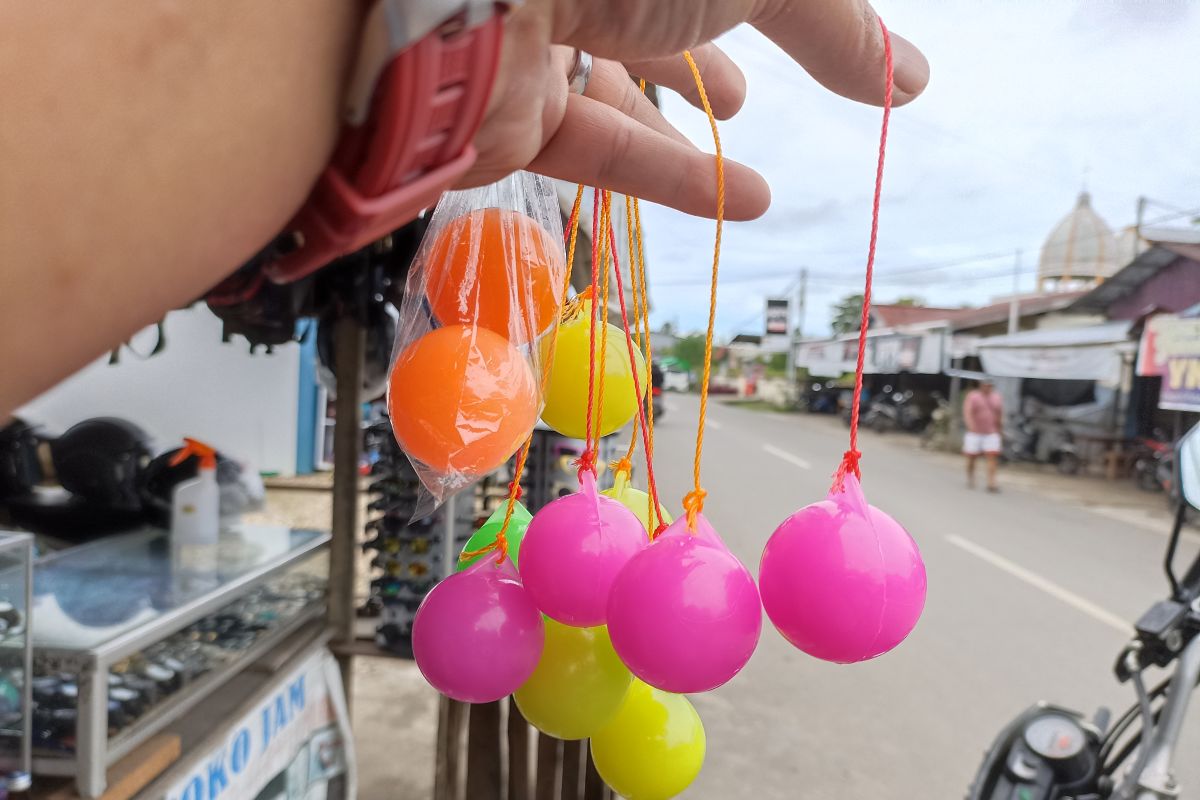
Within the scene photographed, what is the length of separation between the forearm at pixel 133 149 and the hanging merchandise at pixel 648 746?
0.83 m

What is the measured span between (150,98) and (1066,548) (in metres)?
8.32

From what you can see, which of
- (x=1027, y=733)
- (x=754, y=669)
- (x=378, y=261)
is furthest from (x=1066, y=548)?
(x=378, y=261)

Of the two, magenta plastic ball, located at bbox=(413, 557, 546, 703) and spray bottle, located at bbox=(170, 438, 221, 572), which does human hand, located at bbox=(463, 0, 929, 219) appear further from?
spray bottle, located at bbox=(170, 438, 221, 572)

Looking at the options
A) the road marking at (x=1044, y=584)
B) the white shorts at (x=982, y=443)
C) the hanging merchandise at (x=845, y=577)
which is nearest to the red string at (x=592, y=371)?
the hanging merchandise at (x=845, y=577)

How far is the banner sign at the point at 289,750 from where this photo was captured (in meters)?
1.91

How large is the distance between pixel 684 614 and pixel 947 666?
4.44 meters

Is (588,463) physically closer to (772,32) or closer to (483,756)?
(772,32)

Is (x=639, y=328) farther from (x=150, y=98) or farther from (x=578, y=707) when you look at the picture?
(x=150, y=98)

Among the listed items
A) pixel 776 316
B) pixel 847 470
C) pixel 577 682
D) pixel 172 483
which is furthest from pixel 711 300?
pixel 776 316

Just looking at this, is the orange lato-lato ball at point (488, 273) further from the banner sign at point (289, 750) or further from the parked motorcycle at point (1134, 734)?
the parked motorcycle at point (1134, 734)

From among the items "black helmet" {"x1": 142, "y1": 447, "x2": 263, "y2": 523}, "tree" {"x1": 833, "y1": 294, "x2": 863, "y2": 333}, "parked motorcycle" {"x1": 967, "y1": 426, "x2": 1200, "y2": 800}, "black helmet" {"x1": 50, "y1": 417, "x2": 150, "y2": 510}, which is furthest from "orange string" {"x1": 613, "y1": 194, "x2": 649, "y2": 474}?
"tree" {"x1": 833, "y1": 294, "x2": 863, "y2": 333}

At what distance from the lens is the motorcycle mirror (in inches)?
78.8

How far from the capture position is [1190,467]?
2051 mm

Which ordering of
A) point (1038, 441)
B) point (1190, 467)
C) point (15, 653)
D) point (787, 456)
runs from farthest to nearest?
point (1038, 441)
point (787, 456)
point (1190, 467)
point (15, 653)
